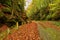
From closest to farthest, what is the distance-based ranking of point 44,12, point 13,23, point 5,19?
point 5,19, point 13,23, point 44,12

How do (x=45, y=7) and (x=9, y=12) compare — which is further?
(x=45, y=7)

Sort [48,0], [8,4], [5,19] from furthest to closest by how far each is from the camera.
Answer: [48,0] < [8,4] < [5,19]

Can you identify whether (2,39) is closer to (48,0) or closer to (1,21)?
(1,21)

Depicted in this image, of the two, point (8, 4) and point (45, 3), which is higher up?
point (8, 4)

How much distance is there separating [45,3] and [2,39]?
1772 inches

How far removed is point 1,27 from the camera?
19.8 m

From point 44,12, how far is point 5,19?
3769 cm

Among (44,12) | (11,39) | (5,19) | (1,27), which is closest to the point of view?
(11,39)

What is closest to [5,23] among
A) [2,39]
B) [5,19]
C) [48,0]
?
[5,19]

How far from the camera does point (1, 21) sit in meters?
20.6

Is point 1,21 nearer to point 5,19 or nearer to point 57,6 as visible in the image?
point 5,19

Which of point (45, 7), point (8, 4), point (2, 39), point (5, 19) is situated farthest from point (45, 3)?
point (2, 39)

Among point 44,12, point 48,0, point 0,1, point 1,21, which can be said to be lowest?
point 44,12

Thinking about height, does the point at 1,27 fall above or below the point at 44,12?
above
